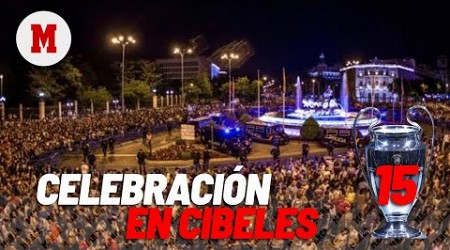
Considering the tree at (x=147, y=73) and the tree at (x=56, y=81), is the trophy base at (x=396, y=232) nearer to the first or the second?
the tree at (x=56, y=81)

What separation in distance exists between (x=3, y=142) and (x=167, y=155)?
7.97m

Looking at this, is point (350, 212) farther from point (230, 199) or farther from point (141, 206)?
point (141, 206)

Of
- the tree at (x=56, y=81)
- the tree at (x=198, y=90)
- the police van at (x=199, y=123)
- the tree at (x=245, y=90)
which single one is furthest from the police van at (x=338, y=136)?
the tree at (x=245, y=90)

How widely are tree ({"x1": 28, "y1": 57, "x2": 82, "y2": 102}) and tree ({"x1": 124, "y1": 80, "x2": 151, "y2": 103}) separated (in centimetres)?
838

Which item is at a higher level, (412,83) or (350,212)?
(412,83)

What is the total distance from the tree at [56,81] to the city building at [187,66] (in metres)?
89.6

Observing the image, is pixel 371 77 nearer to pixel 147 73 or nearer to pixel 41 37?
pixel 147 73

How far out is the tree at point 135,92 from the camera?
73625 mm

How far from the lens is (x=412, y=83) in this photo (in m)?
131

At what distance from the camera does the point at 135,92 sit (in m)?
74.1

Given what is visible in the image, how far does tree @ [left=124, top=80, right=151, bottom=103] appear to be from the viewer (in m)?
73.6

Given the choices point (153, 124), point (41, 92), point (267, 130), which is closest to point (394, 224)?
point (267, 130)

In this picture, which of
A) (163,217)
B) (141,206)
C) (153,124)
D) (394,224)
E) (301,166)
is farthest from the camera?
(153,124)

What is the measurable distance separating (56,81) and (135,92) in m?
11.8
